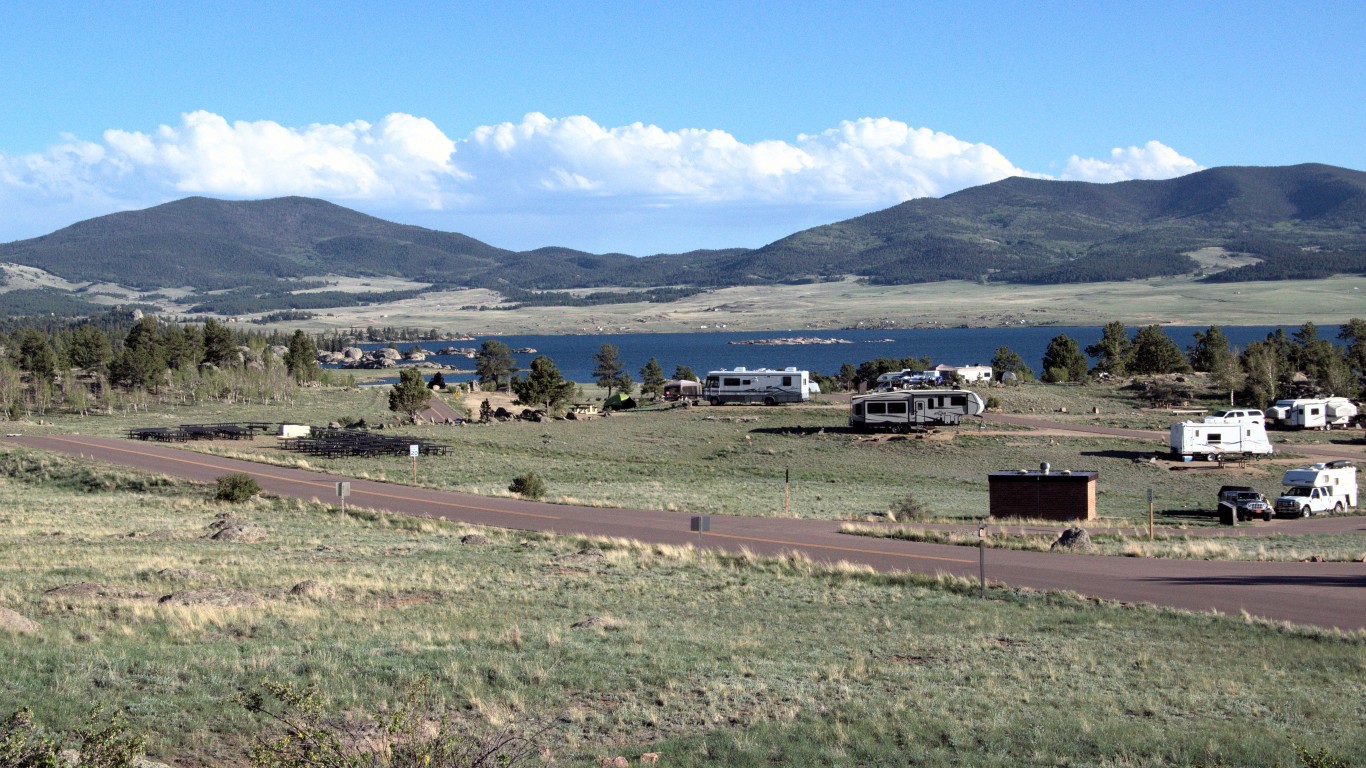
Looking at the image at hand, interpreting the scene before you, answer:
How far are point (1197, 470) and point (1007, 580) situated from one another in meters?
27.8

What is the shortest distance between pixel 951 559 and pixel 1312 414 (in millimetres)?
44607

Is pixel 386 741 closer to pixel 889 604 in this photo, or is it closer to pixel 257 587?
pixel 257 587

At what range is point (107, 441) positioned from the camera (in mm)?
51781

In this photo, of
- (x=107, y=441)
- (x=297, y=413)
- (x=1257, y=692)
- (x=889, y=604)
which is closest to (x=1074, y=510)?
(x=889, y=604)

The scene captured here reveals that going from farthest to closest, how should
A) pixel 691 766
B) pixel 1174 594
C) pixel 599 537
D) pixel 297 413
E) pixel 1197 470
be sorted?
pixel 297 413 < pixel 1197 470 < pixel 599 537 < pixel 1174 594 < pixel 691 766

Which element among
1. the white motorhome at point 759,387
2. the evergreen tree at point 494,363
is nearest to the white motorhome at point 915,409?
the white motorhome at point 759,387

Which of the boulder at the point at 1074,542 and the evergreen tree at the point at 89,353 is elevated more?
the evergreen tree at the point at 89,353

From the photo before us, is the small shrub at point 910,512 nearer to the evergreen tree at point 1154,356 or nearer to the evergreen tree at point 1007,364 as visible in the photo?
the evergreen tree at point 1154,356

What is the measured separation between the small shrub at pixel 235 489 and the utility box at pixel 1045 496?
22.0m

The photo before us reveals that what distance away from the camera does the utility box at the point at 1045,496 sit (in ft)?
109

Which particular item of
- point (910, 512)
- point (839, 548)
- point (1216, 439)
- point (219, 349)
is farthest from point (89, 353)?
point (839, 548)

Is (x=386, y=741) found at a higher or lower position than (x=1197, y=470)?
higher

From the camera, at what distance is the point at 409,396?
2729 inches

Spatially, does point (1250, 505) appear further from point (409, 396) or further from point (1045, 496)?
point (409, 396)
